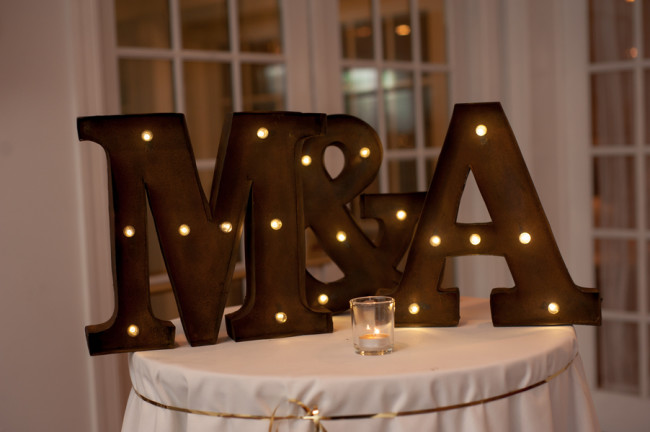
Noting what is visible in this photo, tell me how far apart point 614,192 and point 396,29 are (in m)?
1.13

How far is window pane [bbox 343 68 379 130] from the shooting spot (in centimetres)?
297

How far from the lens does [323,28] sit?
2.85 m

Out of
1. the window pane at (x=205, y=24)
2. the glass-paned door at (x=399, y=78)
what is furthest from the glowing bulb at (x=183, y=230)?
the glass-paned door at (x=399, y=78)

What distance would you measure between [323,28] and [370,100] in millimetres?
369

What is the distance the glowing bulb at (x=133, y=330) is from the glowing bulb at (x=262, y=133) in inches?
16.1

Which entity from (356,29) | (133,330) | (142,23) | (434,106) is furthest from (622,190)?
(133,330)

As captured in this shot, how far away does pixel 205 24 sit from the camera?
2.59 m

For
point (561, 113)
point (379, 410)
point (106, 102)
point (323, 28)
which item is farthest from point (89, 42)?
point (561, 113)

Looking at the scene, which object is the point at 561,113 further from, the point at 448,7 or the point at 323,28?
the point at 323,28

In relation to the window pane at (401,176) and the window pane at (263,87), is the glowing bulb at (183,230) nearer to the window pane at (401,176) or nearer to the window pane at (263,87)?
the window pane at (263,87)

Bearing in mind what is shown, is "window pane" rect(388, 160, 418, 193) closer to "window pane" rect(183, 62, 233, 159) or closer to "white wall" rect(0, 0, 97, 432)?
"window pane" rect(183, 62, 233, 159)

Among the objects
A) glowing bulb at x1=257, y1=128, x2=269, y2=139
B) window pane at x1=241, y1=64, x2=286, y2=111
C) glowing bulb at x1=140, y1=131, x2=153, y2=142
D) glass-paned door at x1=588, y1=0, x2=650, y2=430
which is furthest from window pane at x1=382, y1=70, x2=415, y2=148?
glowing bulb at x1=140, y1=131, x2=153, y2=142

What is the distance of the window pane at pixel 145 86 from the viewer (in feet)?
7.77

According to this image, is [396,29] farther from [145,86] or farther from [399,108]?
[145,86]
